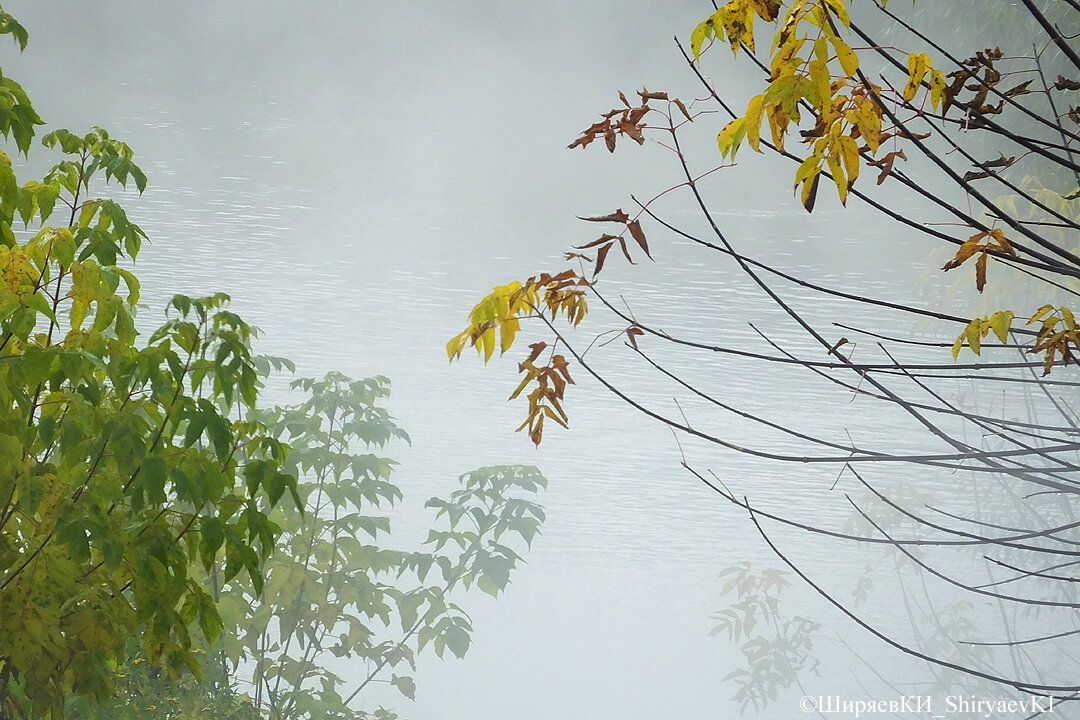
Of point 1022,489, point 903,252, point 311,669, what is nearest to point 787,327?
point 1022,489

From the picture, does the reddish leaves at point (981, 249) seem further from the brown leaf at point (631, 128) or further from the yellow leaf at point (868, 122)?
the brown leaf at point (631, 128)

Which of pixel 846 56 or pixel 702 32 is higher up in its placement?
pixel 702 32

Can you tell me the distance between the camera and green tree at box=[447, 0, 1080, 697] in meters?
1.21

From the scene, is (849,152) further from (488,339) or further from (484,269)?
(484,269)

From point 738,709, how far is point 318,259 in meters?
10.8

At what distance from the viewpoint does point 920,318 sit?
7.06 m

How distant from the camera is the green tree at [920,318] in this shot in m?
1.21

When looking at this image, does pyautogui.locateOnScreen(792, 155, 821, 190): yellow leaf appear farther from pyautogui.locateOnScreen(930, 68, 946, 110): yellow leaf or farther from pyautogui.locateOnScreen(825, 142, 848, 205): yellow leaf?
pyautogui.locateOnScreen(930, 68, 946, 110): yellow leaf

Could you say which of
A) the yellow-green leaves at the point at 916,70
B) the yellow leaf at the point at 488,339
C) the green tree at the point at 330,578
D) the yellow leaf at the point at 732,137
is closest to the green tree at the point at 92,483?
the yellow leaf at the point at 488,339

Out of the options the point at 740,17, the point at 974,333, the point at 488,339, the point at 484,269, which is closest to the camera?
the point at 740,17

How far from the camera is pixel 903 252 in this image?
1859cm

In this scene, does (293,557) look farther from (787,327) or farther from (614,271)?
(614,271)

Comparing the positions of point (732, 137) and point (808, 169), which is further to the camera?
point (732, 137)

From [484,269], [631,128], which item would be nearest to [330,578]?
[631,128]
